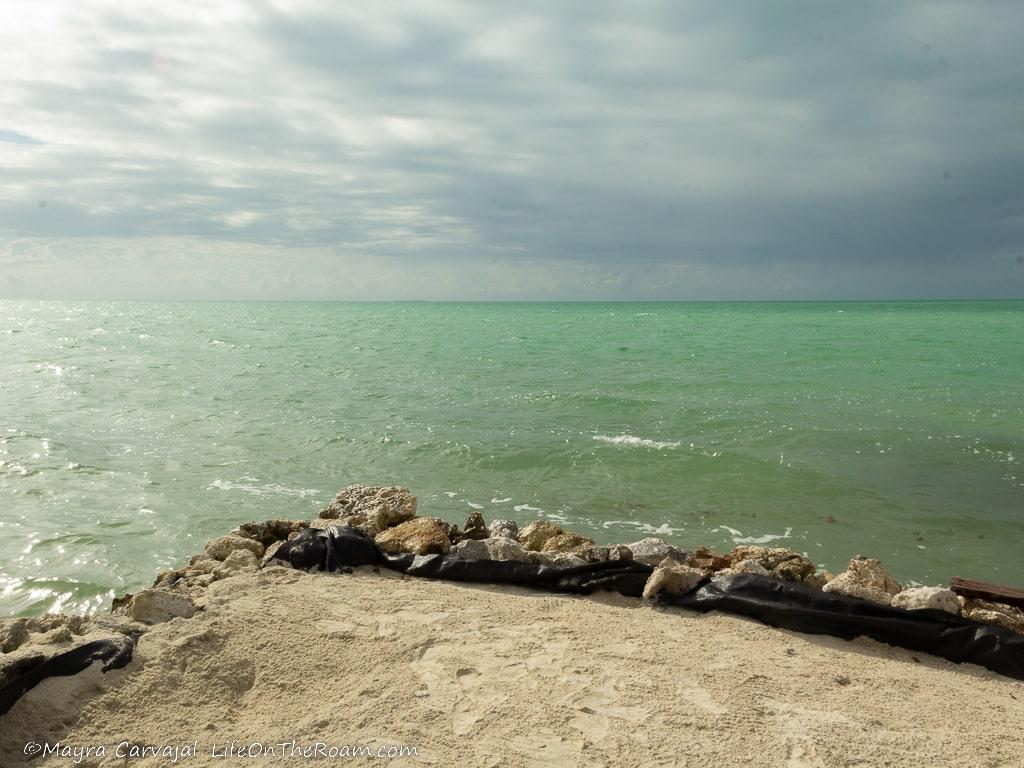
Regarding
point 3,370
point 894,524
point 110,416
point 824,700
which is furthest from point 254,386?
point 824,700

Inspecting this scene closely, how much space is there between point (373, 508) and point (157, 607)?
2.61 meters

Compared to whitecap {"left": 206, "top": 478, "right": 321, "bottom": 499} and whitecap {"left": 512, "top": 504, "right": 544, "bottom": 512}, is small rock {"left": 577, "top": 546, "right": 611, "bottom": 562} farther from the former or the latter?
whitecap {"left": 206, "top": 478, "right": 321, "bottom": 499}

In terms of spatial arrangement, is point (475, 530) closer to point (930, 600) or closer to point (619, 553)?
point (619, 553)

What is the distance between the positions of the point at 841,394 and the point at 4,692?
1639 centimetres

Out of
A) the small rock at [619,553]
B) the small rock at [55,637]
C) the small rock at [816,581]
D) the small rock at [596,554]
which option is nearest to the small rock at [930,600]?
the small rock at [816,581]

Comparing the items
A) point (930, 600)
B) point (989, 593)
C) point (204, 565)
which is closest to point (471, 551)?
point (204, 565)

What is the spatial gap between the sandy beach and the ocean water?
2.74 m

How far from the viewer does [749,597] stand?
475 cm

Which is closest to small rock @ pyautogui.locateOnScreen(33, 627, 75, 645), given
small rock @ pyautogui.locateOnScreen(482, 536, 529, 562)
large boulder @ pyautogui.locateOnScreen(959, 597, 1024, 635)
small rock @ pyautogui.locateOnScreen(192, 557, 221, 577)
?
small rock @ pyautogui.locateOnScreen(192, 557, 221, 577)

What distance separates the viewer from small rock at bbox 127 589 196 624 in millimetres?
4273

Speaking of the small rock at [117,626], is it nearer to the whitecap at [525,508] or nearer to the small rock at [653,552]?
the small rock at [653,552]

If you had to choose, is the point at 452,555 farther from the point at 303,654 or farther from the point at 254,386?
the point at 254,386

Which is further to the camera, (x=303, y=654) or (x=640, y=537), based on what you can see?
(x=640, y=537)

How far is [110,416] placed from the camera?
46.1 ft
